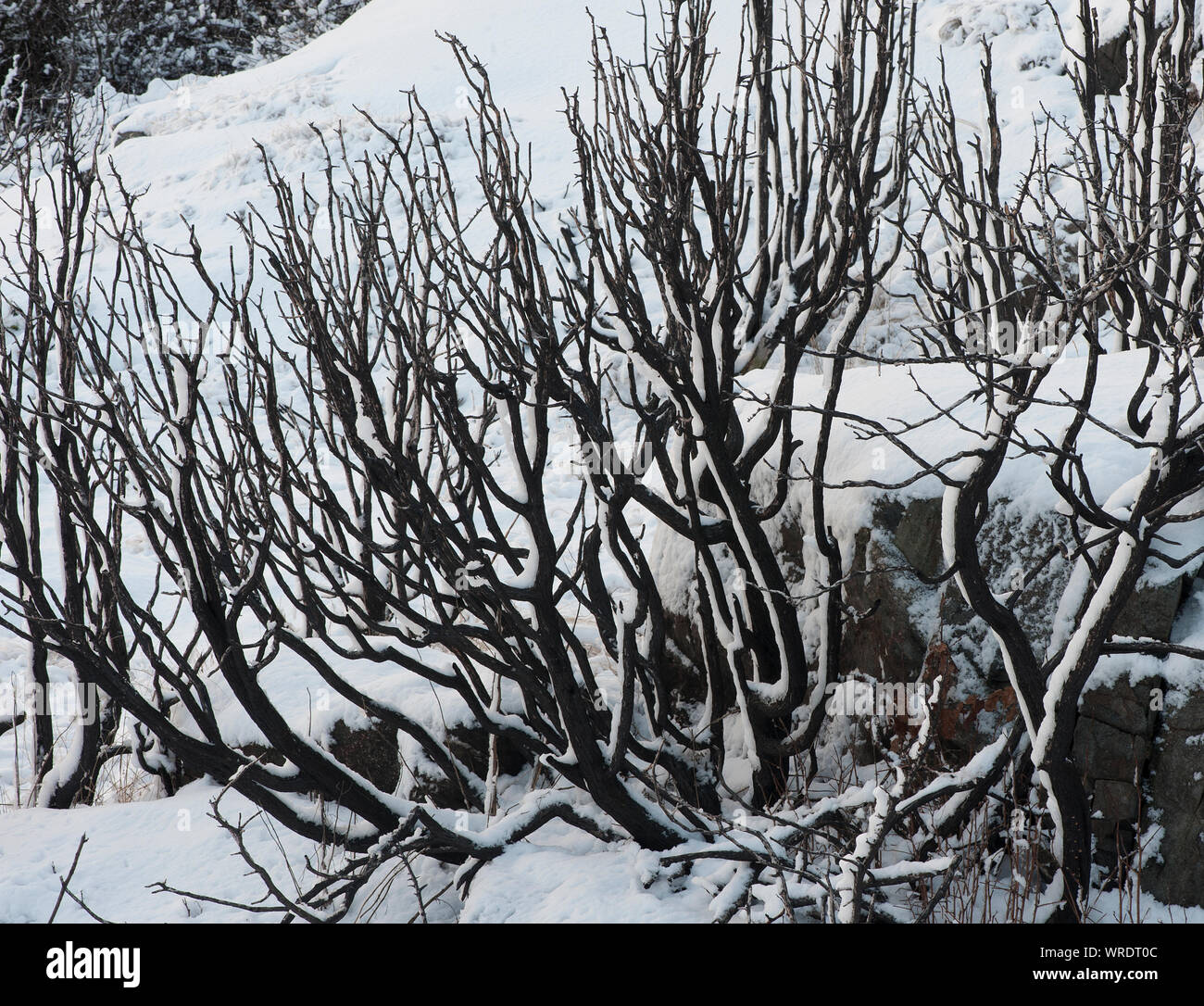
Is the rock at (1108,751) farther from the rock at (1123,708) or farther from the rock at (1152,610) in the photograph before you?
the rock at (1152,610)

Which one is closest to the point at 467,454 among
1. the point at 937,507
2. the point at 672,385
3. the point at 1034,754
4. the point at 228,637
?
the point at 672,385

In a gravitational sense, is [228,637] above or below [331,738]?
above

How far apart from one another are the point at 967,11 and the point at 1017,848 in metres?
10.1

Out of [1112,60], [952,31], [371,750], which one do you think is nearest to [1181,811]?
[371,750]

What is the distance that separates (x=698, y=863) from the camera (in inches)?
99.5

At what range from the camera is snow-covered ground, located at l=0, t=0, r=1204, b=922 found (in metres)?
2.52

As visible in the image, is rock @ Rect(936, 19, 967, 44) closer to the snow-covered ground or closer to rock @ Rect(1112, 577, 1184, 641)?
the snow-covered ground

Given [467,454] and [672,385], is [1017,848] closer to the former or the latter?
[672,385]

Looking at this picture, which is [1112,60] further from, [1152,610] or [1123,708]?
[1123,708]

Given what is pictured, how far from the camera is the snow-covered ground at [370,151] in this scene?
8.27 feet

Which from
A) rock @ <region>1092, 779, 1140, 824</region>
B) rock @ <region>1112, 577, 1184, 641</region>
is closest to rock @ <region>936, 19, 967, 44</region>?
rock @ <region>1112, 577, 1184, 641</region>

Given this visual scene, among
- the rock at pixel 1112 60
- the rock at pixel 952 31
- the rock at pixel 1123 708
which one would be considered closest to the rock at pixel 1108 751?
the rock at pixel 1123 708

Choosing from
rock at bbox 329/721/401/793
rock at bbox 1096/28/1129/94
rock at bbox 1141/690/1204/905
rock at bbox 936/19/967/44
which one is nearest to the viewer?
rock at bbox 1141/690/1204/905

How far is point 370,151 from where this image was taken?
11555 mm
